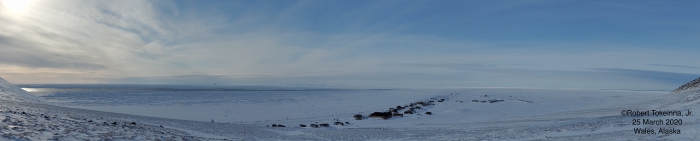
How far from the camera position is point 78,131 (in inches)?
459

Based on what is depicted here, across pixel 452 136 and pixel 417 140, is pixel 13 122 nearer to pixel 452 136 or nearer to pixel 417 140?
pixel 417 140

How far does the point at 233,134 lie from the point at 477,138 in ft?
34.8

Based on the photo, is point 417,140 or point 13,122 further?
point 417,140

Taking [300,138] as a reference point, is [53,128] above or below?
above

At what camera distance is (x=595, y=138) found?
13.2 meters

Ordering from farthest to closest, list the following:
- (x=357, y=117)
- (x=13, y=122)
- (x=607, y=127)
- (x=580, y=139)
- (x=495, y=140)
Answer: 1. (x=357, y=117)
2. (x=607, y=127)
3. (x=495, y=140)
4. (x=580, y=139)
5. (x=13, y=122)

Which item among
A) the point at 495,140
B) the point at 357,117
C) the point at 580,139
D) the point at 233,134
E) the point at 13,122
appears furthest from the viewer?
the point at 357,117

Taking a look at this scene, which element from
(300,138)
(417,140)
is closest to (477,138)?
(417,140)

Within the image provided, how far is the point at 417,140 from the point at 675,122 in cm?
1019

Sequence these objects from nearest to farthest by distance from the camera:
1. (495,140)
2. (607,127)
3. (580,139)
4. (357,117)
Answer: (580,139), (495,140), (607,127), (357,117)

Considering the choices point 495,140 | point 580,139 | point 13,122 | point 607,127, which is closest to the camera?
point 13,122

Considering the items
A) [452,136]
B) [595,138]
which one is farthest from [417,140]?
[595,138]

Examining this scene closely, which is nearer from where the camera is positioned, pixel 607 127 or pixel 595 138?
pixel 595 138

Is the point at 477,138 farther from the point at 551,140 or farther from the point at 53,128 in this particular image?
the point at 53,128
